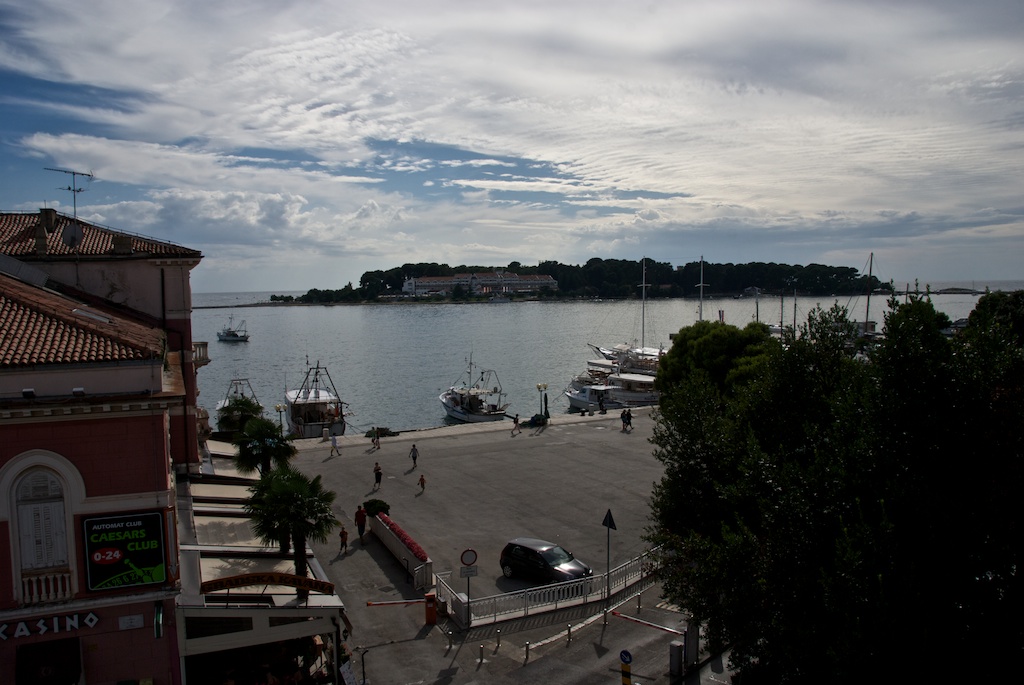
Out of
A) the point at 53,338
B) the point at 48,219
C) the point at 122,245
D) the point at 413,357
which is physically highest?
the point at 48,219

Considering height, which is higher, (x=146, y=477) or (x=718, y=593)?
(x=146, y=477)

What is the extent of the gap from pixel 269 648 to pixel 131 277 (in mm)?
11856

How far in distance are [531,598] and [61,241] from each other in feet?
56.3

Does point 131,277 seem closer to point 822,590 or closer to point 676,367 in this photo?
point 822,590

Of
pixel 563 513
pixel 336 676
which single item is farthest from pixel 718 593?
pixel 563 513

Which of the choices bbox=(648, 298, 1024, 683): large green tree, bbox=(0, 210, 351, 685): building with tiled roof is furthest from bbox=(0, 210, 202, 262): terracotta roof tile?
bbox=(648, 298, 1024, 683): large green tree

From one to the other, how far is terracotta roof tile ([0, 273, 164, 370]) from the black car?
1091cm

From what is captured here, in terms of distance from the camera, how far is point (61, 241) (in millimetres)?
22969

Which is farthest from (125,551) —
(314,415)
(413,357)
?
(413,357)

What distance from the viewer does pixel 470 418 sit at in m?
61.6

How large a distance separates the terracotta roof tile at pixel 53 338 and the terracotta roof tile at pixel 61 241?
630 centimetres

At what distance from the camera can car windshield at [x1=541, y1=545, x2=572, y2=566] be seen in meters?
20.8

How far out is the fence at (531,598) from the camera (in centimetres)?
1830

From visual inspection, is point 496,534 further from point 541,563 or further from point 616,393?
point 616,393
